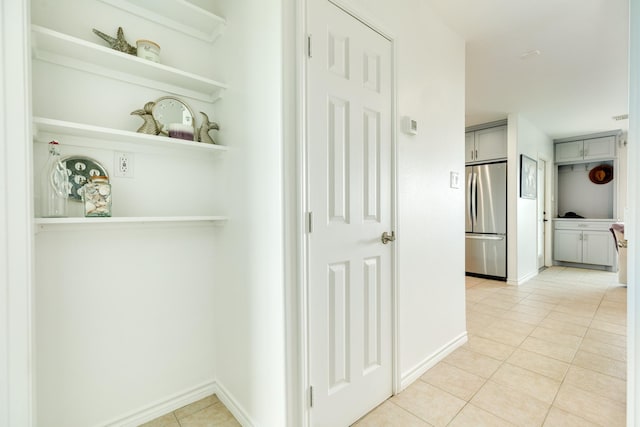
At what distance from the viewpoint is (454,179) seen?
7.94 ft

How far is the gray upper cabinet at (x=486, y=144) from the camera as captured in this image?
4598 mm

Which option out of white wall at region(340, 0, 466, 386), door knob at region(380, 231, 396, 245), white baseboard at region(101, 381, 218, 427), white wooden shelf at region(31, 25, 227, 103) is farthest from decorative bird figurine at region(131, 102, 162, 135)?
white baseboard at region(101, 381, 218, 427)

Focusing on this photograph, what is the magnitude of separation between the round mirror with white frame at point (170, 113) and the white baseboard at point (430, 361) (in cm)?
205

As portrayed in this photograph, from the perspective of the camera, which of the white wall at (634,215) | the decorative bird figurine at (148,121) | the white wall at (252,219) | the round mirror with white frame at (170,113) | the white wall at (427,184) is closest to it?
the white wall at (634,215)

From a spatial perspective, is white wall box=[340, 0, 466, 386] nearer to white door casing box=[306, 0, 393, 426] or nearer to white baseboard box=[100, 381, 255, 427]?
white door casing box=[306, 0, 393, 426]

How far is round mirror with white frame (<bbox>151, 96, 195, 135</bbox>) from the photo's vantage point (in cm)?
161

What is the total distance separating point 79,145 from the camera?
4.63ft

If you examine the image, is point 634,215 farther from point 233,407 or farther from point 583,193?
point 583,193

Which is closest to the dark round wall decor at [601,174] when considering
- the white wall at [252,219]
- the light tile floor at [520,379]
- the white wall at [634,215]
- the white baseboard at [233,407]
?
the light tile floor at [520,379]

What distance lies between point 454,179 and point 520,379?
4.85 ft

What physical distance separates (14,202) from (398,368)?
2029 mm

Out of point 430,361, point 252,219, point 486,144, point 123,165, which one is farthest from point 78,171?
point 486,144

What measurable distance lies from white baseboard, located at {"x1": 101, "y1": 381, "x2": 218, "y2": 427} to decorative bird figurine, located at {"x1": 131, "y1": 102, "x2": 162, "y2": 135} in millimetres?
1480

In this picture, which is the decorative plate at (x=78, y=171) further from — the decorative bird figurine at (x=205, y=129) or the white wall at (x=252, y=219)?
the white wall at (x=252, y=219)
